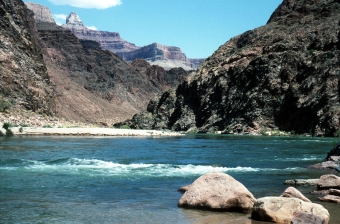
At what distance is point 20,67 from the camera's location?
287ft

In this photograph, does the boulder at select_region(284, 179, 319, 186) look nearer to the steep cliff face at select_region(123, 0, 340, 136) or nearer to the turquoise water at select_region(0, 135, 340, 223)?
the turquoise water at select_region(0, 135, 340, 223)

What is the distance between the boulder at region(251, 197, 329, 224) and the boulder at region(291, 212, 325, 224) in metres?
0.08

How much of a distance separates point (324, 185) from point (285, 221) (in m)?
5.30

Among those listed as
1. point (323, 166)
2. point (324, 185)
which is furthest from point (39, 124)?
point (324, 185)

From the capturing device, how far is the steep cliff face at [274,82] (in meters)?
85.1

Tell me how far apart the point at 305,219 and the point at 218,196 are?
2.97 m

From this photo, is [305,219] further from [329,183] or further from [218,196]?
[329,183]

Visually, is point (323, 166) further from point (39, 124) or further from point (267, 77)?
point (267, 77)

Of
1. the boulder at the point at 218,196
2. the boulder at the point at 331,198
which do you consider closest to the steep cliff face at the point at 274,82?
the boulder at the point at 331,198

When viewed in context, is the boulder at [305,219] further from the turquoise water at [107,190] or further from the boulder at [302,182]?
the boulder at [302,182]

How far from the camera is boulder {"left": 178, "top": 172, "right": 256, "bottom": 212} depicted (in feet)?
42.3

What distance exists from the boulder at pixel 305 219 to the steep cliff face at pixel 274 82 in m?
66.2

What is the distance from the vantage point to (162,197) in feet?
48.9

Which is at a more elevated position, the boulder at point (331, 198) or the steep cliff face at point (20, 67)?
the steep cliff face at point (20, 67)
